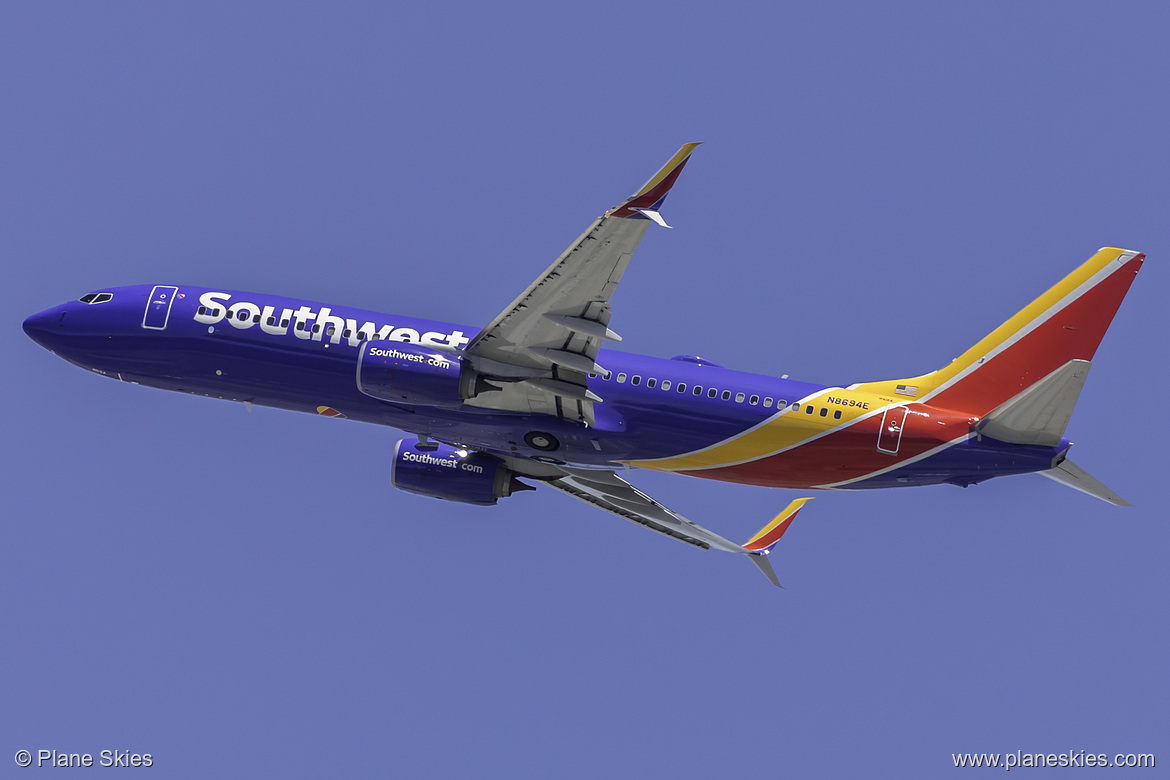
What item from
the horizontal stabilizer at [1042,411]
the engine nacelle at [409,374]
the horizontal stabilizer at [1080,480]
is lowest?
the horizontal stabilizer at [1080,480]

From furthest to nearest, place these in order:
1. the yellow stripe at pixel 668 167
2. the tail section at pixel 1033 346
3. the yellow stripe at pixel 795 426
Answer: the yellow stripe at pixel 795 426, the tail section at pixel 1033 346, the yellow stripe at pixel 668 167

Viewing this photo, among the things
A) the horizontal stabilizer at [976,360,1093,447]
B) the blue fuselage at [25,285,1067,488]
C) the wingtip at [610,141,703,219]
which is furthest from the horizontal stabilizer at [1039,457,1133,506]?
the wingtip at [610,141,703,219]

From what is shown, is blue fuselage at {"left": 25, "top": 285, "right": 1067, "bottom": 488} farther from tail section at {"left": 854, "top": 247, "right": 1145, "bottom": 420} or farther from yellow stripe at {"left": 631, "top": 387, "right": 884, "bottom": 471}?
tail section at {"left": 854, "top": 247, "right": 1145, "bottom": 420}

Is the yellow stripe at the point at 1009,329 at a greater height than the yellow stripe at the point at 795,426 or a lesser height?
greater

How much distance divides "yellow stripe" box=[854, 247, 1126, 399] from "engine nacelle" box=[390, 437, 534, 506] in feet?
36.7

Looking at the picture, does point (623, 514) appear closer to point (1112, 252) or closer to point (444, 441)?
point (444, 441)

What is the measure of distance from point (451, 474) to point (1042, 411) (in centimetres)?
1701

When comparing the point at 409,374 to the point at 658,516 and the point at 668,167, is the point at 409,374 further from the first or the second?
the point at 658,516

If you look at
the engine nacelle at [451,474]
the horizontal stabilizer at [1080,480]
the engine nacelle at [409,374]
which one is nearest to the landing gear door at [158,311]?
the engine nacelle at [409,374]

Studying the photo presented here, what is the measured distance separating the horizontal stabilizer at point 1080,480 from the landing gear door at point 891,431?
385 centimetres

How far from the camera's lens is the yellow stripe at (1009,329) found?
124 ft

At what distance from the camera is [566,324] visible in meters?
35.0

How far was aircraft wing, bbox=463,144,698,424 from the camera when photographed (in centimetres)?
3250

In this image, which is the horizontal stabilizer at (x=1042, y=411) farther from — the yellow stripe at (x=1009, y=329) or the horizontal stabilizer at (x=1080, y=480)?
the yellow stripe at (x=1009, y=329)
